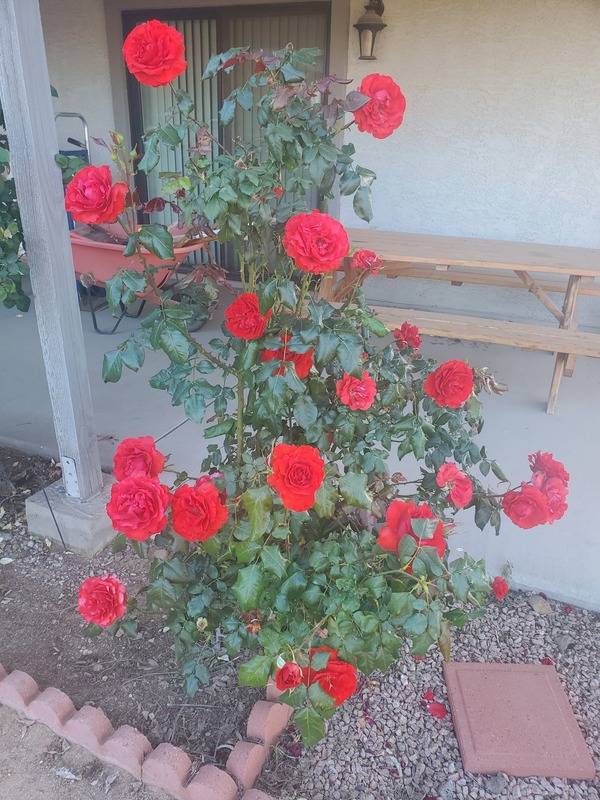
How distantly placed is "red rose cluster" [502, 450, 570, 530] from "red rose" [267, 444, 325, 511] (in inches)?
20.1

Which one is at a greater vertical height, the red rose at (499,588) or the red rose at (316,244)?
the red rose at (316,244)

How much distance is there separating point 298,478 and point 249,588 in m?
0.31

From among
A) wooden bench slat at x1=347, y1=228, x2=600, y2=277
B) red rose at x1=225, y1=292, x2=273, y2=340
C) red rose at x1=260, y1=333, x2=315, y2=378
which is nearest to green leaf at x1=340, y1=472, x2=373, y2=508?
red rose at x1=260, y1=333, x2=315, y2=378

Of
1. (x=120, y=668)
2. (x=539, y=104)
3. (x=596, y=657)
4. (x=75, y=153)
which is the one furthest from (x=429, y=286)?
(x=120, y=668)

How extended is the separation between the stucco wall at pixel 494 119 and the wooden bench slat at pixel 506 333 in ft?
5.08

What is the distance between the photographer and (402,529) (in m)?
1.25

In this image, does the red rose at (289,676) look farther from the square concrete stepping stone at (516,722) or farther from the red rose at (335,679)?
the square concrete stepping stone at (516,722)

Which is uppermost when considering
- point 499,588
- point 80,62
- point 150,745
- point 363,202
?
point 80,62

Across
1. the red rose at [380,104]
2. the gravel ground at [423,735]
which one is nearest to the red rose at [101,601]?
the gravel ground at [423,735]

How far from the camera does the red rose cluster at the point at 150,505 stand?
119cm

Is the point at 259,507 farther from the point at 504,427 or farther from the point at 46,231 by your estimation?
the point at 504,427

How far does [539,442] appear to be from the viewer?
3172 millimetres

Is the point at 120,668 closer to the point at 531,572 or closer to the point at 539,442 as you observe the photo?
the point at 531,572

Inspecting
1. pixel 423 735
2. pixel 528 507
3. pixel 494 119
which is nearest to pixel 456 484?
pixel 528 507
